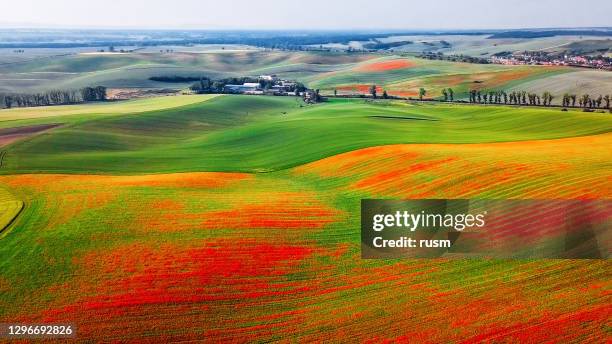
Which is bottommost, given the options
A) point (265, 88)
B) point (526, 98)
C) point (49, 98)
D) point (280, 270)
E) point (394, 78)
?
point (280, 270)

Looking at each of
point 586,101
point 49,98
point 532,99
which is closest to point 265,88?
point 49,98

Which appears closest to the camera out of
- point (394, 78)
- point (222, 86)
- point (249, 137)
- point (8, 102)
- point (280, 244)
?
point (280, 244)

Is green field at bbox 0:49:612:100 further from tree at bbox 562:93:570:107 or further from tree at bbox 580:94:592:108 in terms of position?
tree at bbox 580:94:592:108

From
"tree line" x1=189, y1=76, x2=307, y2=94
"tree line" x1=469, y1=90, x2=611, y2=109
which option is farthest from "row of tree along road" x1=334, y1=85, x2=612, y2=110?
"tree line" x1=189, y1=76, x2=307, y2=94

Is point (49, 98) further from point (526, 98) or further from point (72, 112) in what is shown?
point (526, 98)

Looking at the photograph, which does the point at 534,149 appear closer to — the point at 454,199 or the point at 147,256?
the point at 454,199

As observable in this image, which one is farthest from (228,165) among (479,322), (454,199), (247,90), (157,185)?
(247,90)

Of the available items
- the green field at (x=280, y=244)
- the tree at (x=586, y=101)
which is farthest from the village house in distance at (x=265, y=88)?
the green field at (x=280, y=244)

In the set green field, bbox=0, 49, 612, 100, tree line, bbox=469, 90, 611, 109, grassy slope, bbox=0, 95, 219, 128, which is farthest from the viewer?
green field, bbox=0, 49, 612, 100
